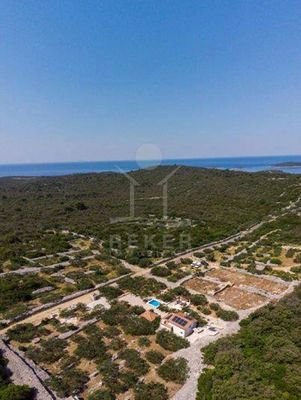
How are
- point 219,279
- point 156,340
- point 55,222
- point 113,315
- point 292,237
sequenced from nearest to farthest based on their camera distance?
point 156,340
point 113,315
point 219,279
point 292,237
point 55,222

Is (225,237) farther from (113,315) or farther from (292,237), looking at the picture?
(113,315)

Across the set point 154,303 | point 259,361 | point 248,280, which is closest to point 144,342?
point 154,303

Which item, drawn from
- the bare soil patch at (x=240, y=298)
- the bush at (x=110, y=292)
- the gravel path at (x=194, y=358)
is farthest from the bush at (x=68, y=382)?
the bare soil patch at (x=240, y=298)

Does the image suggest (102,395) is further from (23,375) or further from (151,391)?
(23,375)

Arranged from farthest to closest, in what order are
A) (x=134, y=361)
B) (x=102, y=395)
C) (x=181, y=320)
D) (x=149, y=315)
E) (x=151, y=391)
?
(x=149, y=315)
(x=181, y=320)
(x=134, y=361)
(x=151, y=391)
(x=102, y=395)

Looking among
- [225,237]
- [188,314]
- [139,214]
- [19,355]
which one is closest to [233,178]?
[139,214]
